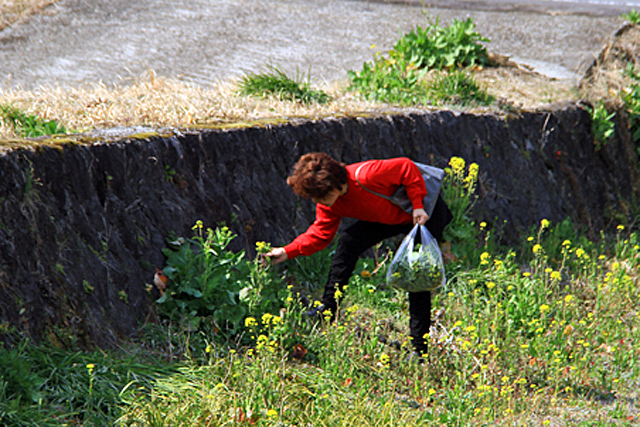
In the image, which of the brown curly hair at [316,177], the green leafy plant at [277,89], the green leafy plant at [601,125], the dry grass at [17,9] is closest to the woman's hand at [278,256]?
the brown curly hair at [316,177]

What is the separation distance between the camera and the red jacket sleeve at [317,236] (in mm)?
4113

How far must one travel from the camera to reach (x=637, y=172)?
359 inches

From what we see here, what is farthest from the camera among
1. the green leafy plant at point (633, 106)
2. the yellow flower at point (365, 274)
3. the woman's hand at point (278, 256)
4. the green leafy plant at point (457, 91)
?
the green leafy plant at point (633, 106)

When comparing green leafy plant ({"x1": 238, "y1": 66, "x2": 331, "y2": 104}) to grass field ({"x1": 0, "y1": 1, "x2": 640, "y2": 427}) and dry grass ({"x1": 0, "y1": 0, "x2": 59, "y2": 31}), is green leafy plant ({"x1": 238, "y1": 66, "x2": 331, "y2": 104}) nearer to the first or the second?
grass field ({"x1": 0, "y1": 1, "x2": 640, "y2": 427})

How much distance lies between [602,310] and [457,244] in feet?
4.38

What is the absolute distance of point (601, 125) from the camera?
8.53 meters

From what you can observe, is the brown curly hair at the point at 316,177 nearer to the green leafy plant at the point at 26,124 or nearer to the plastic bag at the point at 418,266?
the plastic bag at the point at 418,266

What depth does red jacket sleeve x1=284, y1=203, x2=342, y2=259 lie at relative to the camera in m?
4.11

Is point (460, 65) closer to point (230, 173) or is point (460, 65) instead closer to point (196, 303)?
point (230, 173)

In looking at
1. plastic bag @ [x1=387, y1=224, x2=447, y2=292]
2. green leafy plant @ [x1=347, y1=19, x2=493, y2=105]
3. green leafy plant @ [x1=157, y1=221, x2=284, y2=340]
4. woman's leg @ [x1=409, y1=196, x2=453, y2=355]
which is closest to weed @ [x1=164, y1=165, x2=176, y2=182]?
green leafy plant @ [x1=157, y1=221, x2=284, y2=340]

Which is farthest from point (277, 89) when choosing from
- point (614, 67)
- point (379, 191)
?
point (614, 67)

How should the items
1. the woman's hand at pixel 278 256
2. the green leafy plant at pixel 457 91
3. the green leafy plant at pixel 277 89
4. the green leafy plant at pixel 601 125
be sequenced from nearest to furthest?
the woman's hand at pixel 278 256, the green leafy plant at pixel 277 89, the green leafy plant at pixel 457 91, the green leafy plant at pixel 601 125

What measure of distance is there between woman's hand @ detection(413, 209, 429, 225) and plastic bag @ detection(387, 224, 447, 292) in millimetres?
42

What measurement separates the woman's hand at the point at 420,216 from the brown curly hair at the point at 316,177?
0.51 meters
